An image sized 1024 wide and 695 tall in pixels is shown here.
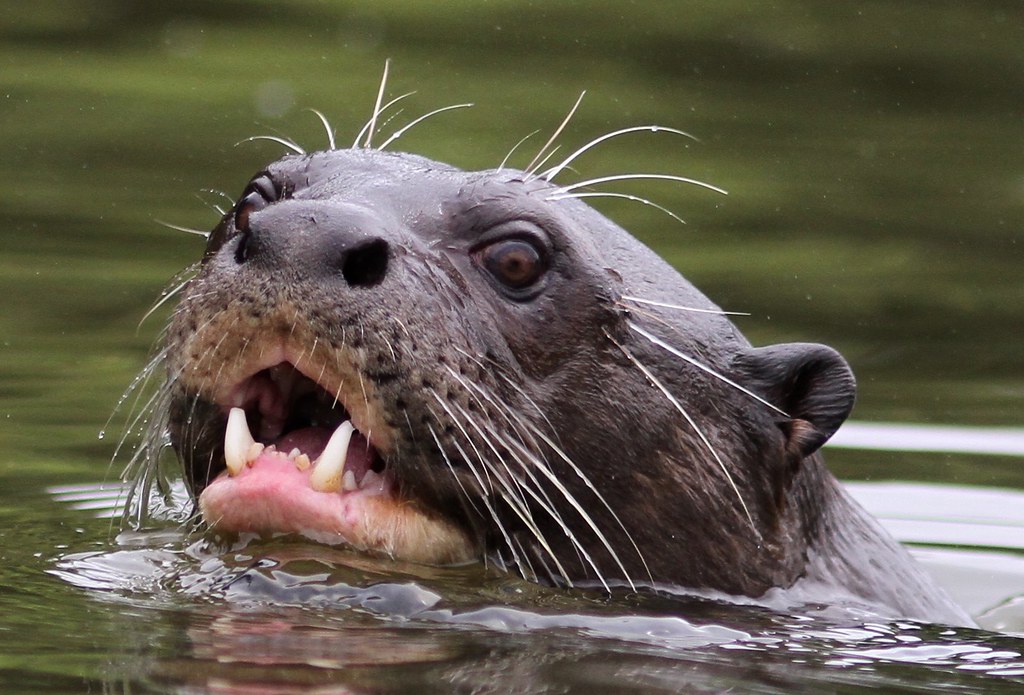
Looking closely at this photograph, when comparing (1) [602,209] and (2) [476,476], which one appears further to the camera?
(1) [602,209]

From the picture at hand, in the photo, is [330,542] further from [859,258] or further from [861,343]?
[859,258]

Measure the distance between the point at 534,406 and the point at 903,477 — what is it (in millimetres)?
3662

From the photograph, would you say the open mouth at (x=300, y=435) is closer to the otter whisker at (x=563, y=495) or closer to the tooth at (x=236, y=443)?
the tooth at (x=236, y=443)

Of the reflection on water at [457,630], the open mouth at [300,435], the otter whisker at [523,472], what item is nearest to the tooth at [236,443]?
the open mouth at [300,435]

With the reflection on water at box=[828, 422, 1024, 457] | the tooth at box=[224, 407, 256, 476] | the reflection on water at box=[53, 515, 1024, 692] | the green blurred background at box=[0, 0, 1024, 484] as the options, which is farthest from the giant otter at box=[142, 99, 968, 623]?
the green blurred background at box=[0, 0, 1024, 484]

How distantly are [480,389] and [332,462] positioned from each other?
0.44m

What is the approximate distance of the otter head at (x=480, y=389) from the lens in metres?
5.46

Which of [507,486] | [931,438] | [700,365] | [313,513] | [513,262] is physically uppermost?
[931,438]

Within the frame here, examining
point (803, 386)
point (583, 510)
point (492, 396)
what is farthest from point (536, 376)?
point (803, 386)

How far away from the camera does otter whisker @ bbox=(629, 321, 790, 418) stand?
241 inches

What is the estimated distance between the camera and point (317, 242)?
5.41 metres

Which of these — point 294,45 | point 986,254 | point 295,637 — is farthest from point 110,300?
point 295,637

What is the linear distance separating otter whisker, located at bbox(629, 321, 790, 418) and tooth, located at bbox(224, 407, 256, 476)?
1130 mm

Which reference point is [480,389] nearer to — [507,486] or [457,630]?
[507,486]
